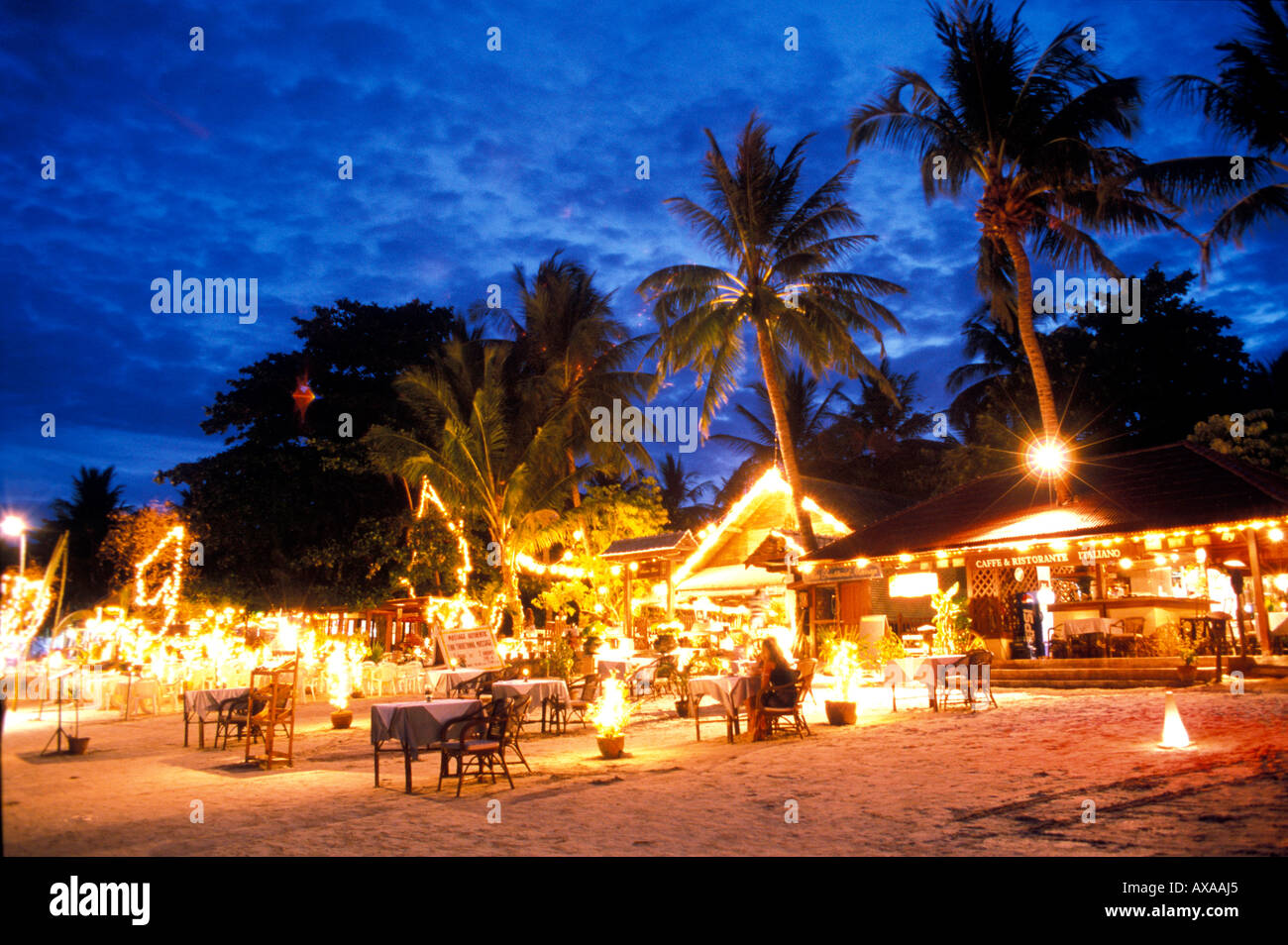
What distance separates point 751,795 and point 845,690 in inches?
218

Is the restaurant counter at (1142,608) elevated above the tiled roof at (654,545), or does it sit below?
below

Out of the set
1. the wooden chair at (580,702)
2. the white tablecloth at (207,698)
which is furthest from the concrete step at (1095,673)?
the white tablecloth at (207,698)

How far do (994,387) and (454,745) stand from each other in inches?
1127

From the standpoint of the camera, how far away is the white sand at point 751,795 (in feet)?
18.1

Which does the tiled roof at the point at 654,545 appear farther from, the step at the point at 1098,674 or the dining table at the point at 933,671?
the step at the point at 1098,674

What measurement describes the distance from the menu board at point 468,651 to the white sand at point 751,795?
2.72 meters

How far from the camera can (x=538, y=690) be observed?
12.1m

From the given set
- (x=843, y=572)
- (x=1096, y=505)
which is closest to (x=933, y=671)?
(x=843, y=572)

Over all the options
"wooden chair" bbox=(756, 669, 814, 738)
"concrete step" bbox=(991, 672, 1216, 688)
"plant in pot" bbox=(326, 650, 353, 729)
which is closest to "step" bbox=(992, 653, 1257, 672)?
"concrete step" bbox=(991, 672, 1216, 688)

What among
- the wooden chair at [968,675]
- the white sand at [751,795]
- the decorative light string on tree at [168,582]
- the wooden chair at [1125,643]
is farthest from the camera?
the decorative light string on tree at [168,582]

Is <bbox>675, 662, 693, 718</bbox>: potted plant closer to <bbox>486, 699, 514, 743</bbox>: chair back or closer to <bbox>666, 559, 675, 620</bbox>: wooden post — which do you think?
<bbox>486, 699, 514, 743</bbox>: chair back

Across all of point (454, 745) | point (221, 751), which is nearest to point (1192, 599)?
point (454, 745)
